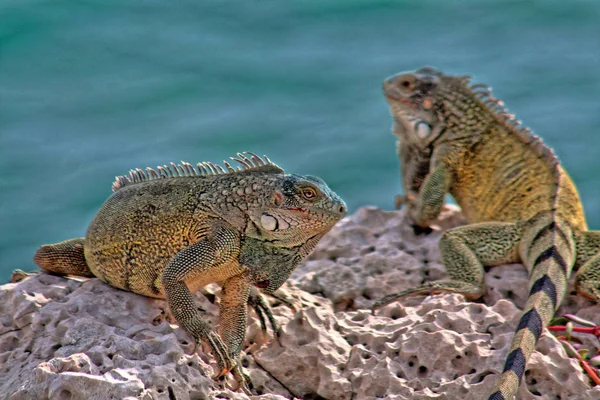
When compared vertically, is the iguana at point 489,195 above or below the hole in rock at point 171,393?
above

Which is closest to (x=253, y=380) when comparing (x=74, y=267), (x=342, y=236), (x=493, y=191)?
(x=74, y=267)

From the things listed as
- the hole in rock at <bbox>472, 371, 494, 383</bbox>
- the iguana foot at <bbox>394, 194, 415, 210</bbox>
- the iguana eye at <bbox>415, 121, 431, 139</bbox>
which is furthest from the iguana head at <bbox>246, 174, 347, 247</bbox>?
the iguana eye at <bbox>415, 121, 431, 139</bbox>

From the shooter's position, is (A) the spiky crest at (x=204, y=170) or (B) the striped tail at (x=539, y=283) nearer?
(B) the striped tail at (x=539, y=283)

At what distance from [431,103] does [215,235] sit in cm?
375

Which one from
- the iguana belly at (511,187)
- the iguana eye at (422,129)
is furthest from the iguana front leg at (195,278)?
the iguana eye at (422,129)

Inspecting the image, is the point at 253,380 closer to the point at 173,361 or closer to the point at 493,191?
the point at 173,361

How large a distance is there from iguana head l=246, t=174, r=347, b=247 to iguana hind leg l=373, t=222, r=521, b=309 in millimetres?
1423

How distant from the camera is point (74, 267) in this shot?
6906 mm

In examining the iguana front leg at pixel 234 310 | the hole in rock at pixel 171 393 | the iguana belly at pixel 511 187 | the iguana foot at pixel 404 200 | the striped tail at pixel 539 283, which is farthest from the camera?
the iguana foot at pixel 404 200

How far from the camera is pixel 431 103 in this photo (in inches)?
363

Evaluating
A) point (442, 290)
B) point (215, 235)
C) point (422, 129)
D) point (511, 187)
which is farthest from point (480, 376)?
point (422, 129)

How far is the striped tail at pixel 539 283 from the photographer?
19.1ft

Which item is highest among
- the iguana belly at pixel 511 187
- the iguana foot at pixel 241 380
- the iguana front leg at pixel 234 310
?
the iguana belly at pixel 511 187

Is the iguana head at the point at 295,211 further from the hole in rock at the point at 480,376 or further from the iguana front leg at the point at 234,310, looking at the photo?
the hole in rock at the point at 480,376
